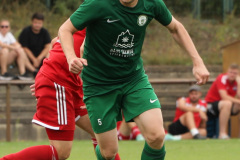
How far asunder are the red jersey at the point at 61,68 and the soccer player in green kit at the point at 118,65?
346mm

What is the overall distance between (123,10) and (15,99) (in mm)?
8790

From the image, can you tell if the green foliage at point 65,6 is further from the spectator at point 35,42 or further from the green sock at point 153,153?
the green sock at point 153,153

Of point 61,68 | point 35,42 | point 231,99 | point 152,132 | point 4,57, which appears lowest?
point 231,99

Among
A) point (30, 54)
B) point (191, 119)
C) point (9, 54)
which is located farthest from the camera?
point (9, 54)

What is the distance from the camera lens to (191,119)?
11.6 m

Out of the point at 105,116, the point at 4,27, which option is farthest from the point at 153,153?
the point at 4,27

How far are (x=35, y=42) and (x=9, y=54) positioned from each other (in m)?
0.72

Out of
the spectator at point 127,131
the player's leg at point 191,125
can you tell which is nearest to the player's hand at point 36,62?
the spectator at point 127,131

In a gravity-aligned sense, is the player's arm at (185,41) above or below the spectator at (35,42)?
above

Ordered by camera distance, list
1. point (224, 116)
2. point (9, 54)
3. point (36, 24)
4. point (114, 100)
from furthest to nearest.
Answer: point (9, 54) < point (36, 24) < point (224, 116) < point (114, 100)

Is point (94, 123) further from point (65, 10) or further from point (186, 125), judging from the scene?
point (65, 10)

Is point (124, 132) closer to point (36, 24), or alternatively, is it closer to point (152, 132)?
point (36, 24)

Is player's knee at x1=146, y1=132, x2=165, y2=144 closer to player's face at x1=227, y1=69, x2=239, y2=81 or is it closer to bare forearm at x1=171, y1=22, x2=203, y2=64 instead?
bare forearm at x1=171, y1=22, x2=203, y2=64

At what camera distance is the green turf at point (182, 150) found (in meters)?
8.67
